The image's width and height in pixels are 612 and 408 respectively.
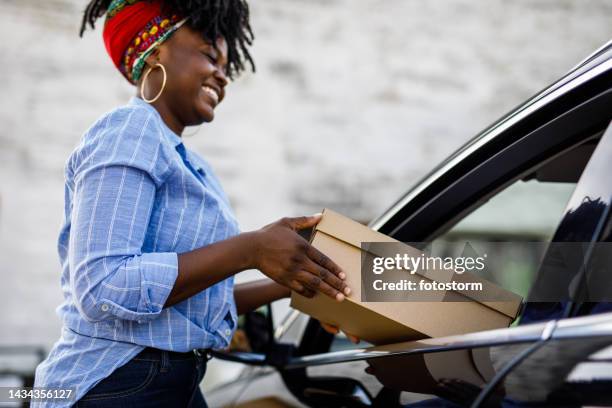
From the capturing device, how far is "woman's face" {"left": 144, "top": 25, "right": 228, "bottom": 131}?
6.19 feet

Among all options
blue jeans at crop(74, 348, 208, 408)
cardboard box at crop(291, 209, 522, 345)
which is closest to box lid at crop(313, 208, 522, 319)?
cardboard box at crop(291, 209, 522, 345)

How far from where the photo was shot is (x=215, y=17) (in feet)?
6.66

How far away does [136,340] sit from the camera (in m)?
1.56

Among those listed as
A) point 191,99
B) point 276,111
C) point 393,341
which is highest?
point 276,111

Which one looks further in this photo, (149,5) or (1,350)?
(1,350)

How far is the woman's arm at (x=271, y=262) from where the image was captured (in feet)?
4.69

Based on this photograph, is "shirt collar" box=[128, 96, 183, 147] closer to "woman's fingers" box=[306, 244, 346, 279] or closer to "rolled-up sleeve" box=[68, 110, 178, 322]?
"rolled-up sleeve" box=[68, 110, 178, 322]

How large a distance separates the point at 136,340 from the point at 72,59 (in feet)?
24.7

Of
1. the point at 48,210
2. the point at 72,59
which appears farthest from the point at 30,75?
the point at 48,210

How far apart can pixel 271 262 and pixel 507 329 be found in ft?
1.52

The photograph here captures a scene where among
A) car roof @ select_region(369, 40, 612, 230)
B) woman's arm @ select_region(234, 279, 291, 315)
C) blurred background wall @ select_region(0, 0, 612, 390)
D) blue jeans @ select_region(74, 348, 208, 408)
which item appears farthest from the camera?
blurred background wall @ select_region(0, 0, 612, 390)

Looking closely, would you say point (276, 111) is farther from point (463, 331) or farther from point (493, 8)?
point (463, 331)

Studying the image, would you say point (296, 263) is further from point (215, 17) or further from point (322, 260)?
point (215, 17)

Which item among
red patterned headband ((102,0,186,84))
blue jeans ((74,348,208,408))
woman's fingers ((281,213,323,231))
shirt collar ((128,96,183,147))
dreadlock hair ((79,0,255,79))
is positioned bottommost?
blue jeans ((74,348,208,408))
